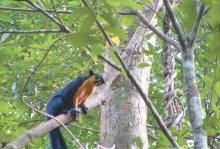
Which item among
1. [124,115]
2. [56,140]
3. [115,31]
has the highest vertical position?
[115,31]

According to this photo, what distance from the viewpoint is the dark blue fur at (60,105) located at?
4.11 m

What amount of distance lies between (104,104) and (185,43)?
4.87 ft

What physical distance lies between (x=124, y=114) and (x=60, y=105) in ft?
5.00

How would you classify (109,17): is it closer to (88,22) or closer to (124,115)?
(88,22)

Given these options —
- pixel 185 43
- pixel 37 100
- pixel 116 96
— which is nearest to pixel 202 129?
pixel 185 43

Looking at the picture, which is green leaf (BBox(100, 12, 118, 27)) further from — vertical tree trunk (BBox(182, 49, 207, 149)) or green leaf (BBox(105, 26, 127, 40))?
vertical tree trunk (BBox(182, 49, 207, 149))

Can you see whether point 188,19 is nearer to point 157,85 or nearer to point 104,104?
point 104,104

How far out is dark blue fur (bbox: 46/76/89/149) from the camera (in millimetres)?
4109

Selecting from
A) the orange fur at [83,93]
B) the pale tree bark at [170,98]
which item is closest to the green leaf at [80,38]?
the pale tree bark at [170,98]

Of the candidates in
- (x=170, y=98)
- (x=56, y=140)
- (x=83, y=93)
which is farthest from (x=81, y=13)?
(x=83, y=93)

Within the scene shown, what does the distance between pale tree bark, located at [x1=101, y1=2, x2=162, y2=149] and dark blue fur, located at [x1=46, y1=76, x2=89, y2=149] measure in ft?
4.16

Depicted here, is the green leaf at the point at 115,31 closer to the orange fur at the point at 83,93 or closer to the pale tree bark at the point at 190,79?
the pale tree bark at the point at 190,79

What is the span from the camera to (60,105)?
425 centimetres

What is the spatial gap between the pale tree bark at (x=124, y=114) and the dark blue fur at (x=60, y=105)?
127 centimetres
